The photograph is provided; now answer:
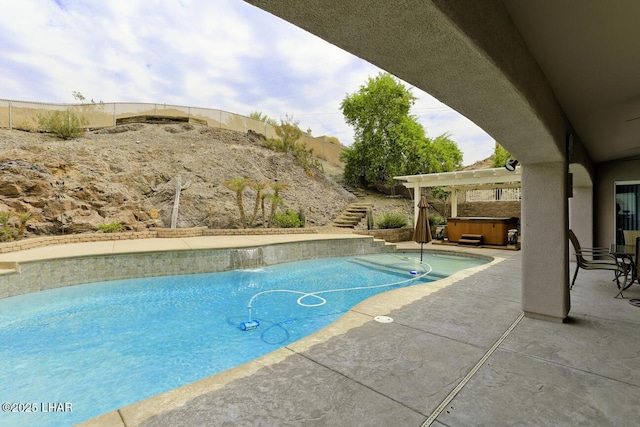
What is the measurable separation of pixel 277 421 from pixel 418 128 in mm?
19213

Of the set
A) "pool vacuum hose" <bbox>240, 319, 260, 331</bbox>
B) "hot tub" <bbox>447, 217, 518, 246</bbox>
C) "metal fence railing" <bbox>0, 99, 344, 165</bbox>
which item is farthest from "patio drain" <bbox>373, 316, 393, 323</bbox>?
"metal fence railing" <bbox>0, 99, 344, 165</bbox>

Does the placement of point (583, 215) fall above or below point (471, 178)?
below

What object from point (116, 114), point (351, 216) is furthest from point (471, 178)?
point (116, 114)

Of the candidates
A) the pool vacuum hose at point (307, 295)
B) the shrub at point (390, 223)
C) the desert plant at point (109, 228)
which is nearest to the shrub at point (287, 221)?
the shrub at point (390, 223)

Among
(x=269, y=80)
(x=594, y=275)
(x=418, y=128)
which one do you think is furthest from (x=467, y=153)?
(x=594, y=275)

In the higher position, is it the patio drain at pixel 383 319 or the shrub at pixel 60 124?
the shrub at pixel 60 124

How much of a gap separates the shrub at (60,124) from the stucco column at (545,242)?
60.4 feet

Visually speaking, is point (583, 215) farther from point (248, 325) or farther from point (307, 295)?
point (248, 325)

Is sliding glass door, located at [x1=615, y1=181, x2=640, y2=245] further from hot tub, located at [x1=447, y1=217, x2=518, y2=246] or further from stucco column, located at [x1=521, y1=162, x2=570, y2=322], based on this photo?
stucco column, located at [x1=521, y1=162, x2=570, y2=322]

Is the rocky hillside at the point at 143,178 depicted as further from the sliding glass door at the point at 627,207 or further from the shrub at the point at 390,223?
the sliding glass door at the point at 627,207

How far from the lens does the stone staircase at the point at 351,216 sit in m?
14.0

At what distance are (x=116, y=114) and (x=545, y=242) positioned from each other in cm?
2082

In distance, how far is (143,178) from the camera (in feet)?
42.2

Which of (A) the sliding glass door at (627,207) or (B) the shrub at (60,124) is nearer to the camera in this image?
(A) the sliding glass door at (627,207)
